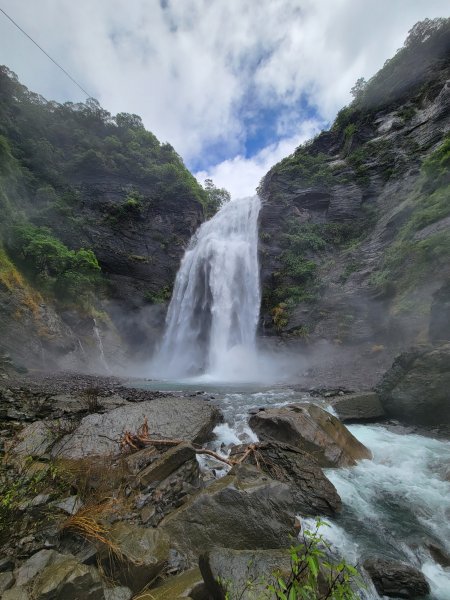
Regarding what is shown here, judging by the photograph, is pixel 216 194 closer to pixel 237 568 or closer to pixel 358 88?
pixel 358 88

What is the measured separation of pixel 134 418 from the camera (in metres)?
6.35

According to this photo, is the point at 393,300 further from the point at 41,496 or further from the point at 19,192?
the point at 19,192

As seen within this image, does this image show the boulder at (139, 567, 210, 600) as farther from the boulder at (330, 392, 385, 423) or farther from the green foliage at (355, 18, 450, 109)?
the green foliage at (355, 18, 450, 109)

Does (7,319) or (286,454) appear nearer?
(286,454)

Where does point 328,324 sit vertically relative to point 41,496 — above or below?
above

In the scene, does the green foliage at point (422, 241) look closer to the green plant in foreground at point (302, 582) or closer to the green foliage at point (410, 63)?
the green plant in foreground at point (302, 582)

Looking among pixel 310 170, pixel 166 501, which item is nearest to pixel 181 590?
pixel 166 501

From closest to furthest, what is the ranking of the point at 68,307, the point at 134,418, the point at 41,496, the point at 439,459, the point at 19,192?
1. the point at 41,496
2. the point at 439,459
3. the point at 134,418
4. the point at 68,307
5. the point at 19,192

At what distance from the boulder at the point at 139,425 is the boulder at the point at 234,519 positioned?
7.35 feet

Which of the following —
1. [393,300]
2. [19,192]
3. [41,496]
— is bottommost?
[41,496]

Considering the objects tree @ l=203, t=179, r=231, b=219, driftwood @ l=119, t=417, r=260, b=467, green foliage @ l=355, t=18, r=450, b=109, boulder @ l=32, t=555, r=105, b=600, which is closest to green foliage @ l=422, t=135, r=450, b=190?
green foliage @ l=355, t=18, r=450, b=109

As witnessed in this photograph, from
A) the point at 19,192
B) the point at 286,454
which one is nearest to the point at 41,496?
the point at 286,454

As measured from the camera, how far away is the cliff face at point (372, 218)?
14.4 metres

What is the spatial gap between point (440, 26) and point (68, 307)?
39819 mm
